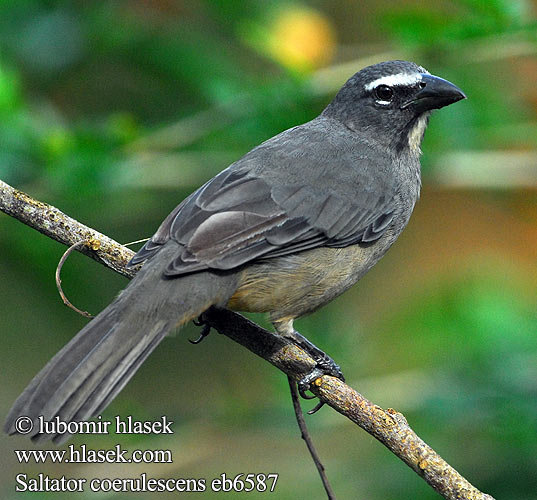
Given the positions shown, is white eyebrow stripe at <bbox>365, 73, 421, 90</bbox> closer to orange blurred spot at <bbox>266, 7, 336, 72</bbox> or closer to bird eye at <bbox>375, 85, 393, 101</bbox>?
bird eye at <bbox>375, 85, 393, 101</bbox>

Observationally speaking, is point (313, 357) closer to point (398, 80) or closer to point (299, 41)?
point (398, 80)

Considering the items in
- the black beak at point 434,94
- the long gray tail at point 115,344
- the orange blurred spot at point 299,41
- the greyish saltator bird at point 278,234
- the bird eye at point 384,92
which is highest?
the orange blurred spot at point 299,41

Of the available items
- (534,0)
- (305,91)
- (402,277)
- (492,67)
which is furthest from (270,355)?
(534,0)

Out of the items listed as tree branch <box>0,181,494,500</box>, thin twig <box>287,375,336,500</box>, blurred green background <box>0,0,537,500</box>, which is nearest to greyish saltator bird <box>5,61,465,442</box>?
tree branch <box>0,181,494,500</box>

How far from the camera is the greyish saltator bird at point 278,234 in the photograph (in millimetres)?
3787

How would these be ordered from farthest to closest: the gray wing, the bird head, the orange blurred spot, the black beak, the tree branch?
the orange blurred spot
the bird head
the black beak
the gray wing
the tree branch

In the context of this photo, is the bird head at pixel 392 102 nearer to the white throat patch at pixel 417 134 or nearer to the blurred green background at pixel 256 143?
the white throat patch at pixel 417 134

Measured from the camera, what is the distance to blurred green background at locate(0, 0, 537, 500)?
17.3ft

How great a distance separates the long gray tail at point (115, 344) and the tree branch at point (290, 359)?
20cm

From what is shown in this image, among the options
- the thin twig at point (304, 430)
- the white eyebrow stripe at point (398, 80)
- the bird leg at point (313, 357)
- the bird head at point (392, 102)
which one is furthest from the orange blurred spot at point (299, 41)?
the thin twig at point (304, 430)

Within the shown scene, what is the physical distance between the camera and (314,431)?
570 cm

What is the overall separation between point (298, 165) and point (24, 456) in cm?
205

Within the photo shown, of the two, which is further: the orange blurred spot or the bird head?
the orange blurred spot

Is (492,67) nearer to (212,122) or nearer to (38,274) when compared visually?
(212,122)
